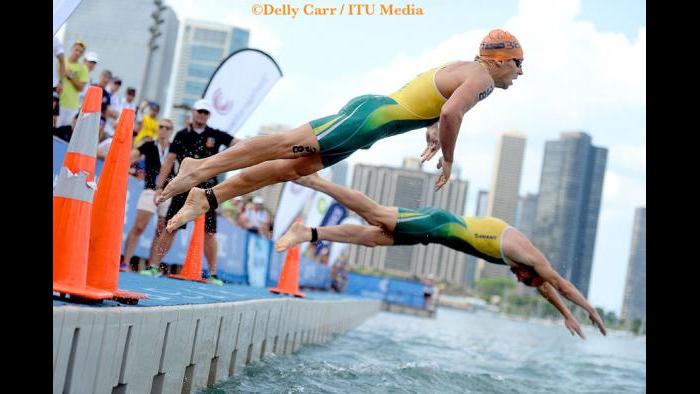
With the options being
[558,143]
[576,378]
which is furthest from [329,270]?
[558,143]

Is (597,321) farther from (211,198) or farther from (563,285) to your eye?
(211,198)

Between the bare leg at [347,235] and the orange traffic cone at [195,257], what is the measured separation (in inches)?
102

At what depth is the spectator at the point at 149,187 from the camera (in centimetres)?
945

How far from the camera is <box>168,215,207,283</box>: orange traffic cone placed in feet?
32.5

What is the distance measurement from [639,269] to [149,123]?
40212 mm

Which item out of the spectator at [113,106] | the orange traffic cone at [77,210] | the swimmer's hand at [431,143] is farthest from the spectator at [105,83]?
the orange traffic cone at [77,210]

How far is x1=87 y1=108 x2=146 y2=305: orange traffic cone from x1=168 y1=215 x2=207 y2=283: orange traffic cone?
17.7ft

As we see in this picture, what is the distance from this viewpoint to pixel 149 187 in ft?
32.4

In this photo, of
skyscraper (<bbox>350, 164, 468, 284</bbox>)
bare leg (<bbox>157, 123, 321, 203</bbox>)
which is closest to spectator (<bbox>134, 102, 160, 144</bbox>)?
skyscraper (<bbox>350, 164, 468, 284</bbox>)

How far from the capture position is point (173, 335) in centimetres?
460

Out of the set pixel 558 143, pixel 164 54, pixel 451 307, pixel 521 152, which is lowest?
pixel 451 307

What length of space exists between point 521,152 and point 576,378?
310 ft

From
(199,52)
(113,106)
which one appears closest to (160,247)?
(113,106)
